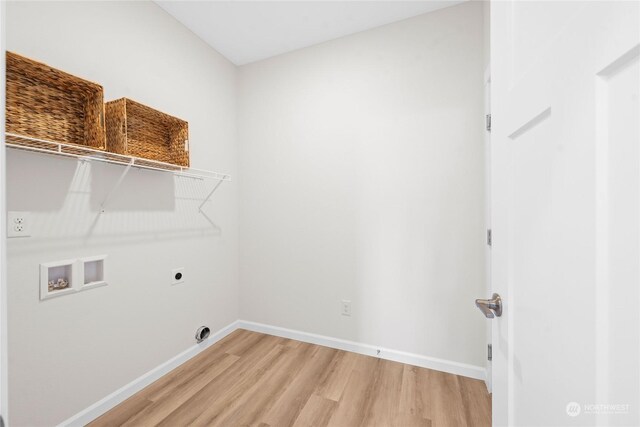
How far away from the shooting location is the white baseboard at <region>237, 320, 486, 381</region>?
5.85 feet

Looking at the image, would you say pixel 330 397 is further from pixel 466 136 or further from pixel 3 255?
pixel 466 136

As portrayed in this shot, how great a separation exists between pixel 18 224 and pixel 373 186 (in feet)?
6.51

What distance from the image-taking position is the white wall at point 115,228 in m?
1.21

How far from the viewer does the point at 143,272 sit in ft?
5.61

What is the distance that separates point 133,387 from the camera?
5.33 feet

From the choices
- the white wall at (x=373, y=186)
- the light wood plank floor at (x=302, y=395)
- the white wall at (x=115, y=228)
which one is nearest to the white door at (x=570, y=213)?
the light wood plank floor at (x=302, y=395)

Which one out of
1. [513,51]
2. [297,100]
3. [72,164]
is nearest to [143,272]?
[72,164]

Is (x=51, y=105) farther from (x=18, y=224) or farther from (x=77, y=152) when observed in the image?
(x=18, y=224)

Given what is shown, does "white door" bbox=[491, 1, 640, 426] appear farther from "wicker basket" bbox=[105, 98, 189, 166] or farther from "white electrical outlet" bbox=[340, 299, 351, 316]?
"wicker basket" bbox=[105, 98, 189, 166]

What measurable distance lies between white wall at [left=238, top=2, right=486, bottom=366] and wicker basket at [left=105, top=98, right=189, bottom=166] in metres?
0.75

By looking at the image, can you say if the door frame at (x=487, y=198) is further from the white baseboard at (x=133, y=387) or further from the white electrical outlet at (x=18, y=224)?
the white electrical outlet at (x=18, y=224)

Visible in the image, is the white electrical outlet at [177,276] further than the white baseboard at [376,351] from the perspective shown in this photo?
Yes

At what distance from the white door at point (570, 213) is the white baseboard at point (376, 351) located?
1284 mm

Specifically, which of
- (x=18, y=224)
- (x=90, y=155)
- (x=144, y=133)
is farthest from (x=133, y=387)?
(x=144, y=133)
